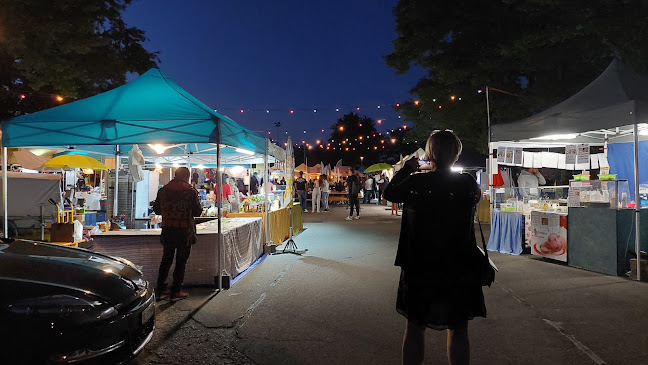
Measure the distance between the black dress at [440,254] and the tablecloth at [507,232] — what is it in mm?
7469

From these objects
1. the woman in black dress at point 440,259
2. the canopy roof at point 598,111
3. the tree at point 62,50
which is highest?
the tree at point 62,50

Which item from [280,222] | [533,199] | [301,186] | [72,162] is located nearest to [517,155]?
[533,199]

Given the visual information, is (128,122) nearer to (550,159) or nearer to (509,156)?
(509,156)

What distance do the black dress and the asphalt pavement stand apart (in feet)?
5.00

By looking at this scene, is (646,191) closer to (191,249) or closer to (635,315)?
(635,315)

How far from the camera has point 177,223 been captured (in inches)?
219

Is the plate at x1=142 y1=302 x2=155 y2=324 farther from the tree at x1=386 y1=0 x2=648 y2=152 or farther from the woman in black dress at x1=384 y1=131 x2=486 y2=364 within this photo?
the tree at x1=386 y1=0 x2=648 y2=152

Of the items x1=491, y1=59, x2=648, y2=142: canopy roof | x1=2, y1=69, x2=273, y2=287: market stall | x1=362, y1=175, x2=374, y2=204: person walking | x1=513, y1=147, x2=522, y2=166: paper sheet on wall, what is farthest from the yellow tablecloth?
x1=362, y1=175, x2=374, y2=204: person walking

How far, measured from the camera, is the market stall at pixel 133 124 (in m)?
6.20

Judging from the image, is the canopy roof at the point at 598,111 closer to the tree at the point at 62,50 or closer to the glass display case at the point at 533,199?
the glass display case at the point at 533,199

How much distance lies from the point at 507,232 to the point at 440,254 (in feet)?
25.8

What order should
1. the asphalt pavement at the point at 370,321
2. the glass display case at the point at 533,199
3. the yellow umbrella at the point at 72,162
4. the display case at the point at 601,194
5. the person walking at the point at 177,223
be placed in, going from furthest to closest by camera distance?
the yellow umbrella at the point at 72,162 → the glass display case at the point at 533,199 → the display case at the point at 601,194 → the person walking at the point at 177,223 → the asphalt pavement at the point at 370,321

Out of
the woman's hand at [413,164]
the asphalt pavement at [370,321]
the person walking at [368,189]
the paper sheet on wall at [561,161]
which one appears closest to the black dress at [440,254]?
the woman's hand at [413,164]

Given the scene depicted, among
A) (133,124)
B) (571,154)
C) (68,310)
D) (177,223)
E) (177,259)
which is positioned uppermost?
(133,124)
